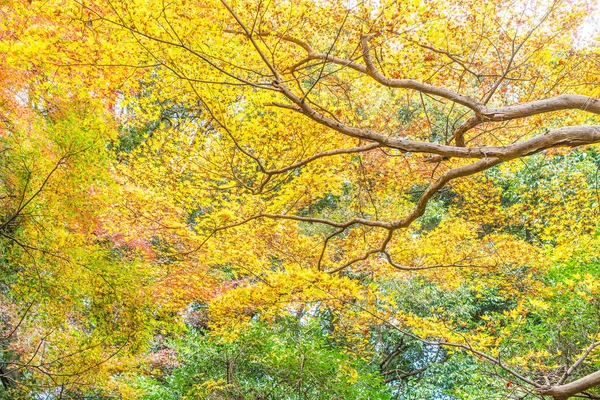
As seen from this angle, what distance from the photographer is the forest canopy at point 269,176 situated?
282 cm

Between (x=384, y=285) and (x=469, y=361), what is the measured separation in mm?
1674

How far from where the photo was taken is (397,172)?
4949 millimetres

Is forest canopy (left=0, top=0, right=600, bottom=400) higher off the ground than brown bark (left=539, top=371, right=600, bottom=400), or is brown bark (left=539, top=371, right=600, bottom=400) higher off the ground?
forest canopy (left=0, top=0, right=600, bottom=400)

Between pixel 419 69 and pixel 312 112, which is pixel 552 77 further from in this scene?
pixel 312 112

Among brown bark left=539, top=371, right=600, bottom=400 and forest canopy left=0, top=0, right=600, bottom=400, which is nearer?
brown bark left=539, top=371, right=600, bottom=400

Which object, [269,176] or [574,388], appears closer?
[574,388]

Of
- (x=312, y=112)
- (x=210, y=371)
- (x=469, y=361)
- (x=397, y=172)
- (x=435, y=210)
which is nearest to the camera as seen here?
(x=312, y=112)

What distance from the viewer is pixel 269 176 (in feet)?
9.62

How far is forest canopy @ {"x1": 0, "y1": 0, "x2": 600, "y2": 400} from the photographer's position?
282 cm

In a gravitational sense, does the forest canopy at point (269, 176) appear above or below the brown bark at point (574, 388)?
above

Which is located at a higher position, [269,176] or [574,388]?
[269,176]

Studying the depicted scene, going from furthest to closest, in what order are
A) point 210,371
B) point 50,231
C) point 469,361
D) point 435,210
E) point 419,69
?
point 435,210, point 469,361, point 210,371, point 419,69, point 50,231

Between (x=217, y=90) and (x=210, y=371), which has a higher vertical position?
(x=217, y=90)

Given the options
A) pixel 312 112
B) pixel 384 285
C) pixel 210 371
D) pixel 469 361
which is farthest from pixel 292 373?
pixel 312 112
